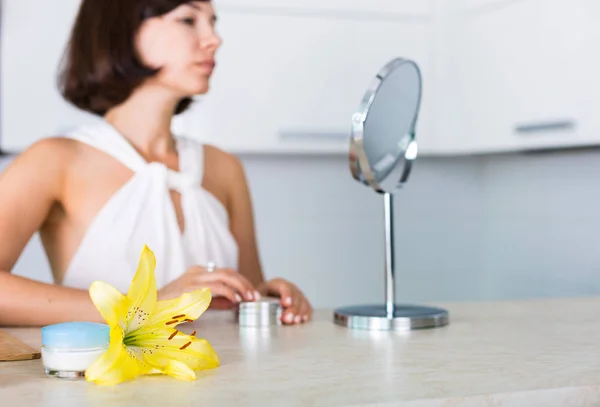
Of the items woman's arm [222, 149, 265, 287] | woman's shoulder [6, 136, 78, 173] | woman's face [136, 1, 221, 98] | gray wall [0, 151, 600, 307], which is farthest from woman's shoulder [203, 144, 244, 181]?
gray wall [0, 151, 600, 307]

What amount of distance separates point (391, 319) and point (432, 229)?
1853mm

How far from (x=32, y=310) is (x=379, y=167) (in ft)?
1.96

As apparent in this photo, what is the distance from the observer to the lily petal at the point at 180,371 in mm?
935

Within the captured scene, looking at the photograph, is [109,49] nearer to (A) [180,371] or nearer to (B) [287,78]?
(B) [287,78]

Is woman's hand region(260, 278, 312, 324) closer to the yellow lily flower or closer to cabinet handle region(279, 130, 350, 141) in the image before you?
the yellow lily flower

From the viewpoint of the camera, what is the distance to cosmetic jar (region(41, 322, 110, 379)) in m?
0.95

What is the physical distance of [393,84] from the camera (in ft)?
4.71

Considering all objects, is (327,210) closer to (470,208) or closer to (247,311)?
(470,208)

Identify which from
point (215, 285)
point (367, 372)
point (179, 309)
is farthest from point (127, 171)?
point (367, 372)

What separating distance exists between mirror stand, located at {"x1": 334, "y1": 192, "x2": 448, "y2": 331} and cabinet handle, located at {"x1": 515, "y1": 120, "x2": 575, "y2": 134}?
94 centimetres

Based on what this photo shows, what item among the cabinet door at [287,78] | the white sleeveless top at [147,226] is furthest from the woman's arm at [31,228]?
the cabinet door at [287,78]

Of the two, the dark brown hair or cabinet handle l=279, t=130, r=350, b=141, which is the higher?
the dark brown hair

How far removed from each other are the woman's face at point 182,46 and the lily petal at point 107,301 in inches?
39.4

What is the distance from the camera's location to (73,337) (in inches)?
37.3
